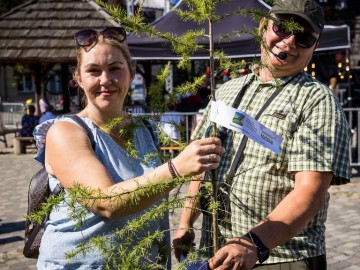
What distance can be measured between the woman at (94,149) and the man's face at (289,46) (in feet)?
1.95

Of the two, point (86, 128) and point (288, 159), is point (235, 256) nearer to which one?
point (288, 159)

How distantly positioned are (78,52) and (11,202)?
674 cm

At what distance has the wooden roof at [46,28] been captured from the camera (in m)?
15.1

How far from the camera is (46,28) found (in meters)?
16.0

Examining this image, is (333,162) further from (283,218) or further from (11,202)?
(11,202)

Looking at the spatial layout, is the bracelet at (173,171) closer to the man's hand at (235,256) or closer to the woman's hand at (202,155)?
the woman's hand at (202,155)

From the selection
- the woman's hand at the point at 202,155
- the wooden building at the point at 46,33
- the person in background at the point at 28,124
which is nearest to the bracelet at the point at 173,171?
the woman's hand at the point at 202,155

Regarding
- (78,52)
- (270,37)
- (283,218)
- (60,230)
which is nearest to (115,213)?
(60,230)

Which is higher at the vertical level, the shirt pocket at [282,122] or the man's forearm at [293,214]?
the shirt pocket at [282,122]

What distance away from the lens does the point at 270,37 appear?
2232 millimetres

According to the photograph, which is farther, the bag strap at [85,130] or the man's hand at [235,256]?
the bag strap at [85,130]

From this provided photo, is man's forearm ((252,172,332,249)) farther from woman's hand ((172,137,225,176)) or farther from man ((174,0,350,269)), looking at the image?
woman's hand ((172,137,225,176))

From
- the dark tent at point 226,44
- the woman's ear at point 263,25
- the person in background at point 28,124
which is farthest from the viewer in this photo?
the person in background at point 28,124

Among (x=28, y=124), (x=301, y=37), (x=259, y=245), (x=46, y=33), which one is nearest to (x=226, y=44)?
(x=301, y=37)
